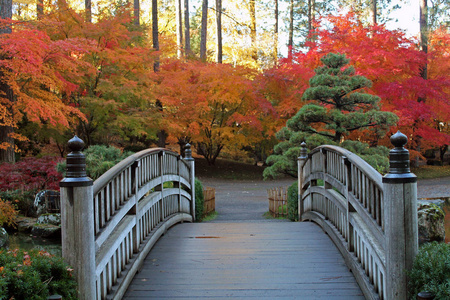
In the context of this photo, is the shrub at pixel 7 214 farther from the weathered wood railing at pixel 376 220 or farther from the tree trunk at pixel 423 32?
the tree trunk at pixel 423 32

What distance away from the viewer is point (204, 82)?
1855 cm

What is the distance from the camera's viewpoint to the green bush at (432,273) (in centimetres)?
249

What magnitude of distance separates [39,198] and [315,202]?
594 cm

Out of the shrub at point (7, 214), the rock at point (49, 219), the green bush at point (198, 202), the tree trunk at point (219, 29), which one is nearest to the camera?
the shrub at point (7, 214)

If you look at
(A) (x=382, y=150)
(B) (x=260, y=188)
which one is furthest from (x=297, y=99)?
(A) (x=382, y=150)

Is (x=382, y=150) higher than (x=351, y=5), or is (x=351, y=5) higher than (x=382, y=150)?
(x=351, y=5)

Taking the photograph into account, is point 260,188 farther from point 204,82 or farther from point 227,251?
point 227,251

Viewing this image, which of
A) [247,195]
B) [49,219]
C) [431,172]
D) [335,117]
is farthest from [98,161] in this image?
[431,172]

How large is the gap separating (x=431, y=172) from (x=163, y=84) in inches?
558

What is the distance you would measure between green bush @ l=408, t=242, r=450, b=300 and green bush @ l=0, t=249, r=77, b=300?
2.17m

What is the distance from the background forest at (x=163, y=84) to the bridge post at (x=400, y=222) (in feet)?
25.7

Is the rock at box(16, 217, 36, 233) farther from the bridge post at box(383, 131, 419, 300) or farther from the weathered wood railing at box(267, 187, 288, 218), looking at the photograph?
the bridge post at box(383, 131, 419, 300)

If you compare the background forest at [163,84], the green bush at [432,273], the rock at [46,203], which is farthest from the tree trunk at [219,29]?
the green bush at [432,273]

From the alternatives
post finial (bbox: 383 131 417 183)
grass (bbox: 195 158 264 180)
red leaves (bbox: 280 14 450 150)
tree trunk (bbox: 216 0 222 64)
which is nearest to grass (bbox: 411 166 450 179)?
red leaves (bbox: 280 14 450 150)
